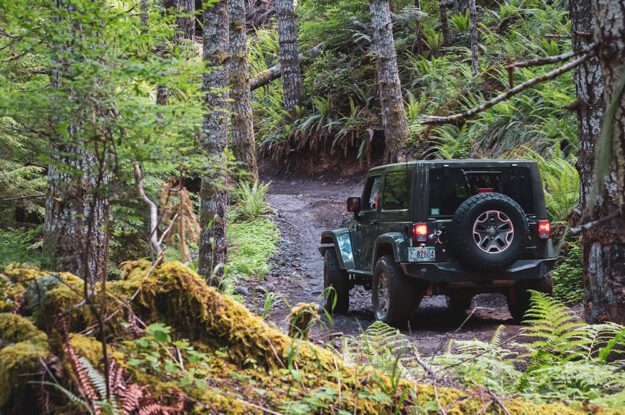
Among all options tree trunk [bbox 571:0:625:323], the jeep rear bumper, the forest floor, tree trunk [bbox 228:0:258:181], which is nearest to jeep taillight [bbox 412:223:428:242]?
the jeep rear bumper

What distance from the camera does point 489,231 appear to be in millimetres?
8102

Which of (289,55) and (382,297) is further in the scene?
(289,55)

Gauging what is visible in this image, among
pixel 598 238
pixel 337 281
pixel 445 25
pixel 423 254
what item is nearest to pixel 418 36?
pixel 445 25

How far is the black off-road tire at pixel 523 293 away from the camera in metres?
8.74

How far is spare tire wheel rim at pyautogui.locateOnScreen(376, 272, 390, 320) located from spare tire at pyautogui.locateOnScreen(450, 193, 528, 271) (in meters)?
1.12

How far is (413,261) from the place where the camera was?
8.34m

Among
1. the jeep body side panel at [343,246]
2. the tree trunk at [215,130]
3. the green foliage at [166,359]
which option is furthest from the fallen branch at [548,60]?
Answer: the jeep body side panel at [343,246]

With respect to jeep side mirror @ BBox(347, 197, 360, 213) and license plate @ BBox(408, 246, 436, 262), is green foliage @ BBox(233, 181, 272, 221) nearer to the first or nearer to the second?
jeep side mirror @ BBox(347, 197, 360, 213)

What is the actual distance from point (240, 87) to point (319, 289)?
585cm

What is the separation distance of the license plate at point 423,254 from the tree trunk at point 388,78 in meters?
8.74

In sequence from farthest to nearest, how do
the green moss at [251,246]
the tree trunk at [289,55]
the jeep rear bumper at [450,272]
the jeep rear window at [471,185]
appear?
the tree trunk at [289,55]
the green moss at [251,246]
the jeep rear window at [471,185]
the jeep rear bumper at [450,272]

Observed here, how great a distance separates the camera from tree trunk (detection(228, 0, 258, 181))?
15477mm

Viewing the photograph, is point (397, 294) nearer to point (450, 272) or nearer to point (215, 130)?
point (450, 272)

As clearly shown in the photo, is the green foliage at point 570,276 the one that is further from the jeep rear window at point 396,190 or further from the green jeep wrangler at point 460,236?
the jeep rear window at point 396,190
